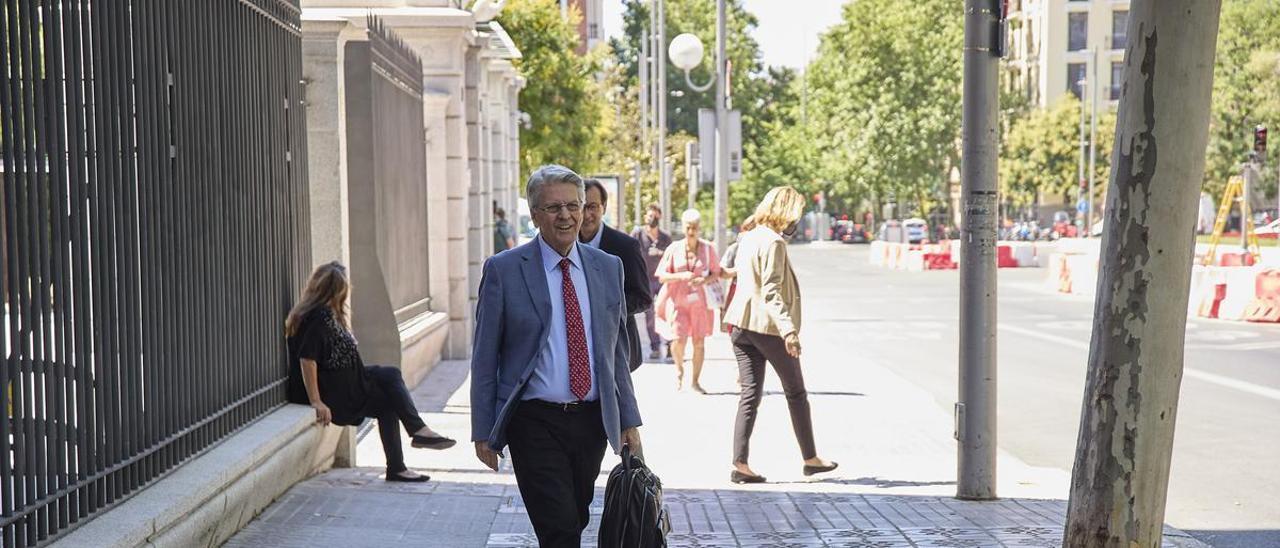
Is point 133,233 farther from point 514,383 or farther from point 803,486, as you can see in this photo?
point 803,486

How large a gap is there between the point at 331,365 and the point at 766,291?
2454 mm

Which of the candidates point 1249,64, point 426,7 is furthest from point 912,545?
point 1249,64

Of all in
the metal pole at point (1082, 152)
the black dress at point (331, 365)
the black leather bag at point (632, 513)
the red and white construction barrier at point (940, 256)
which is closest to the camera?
the black leather bag at point (632, 513)

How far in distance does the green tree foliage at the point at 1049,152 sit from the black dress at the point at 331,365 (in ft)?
272

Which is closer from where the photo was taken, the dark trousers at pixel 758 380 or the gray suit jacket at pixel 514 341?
the gray suit jacket at pixel 514 341

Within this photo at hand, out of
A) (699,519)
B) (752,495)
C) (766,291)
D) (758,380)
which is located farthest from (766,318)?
(699,519)

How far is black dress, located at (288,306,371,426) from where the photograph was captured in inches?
354

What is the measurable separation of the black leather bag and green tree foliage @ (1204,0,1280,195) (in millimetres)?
66244

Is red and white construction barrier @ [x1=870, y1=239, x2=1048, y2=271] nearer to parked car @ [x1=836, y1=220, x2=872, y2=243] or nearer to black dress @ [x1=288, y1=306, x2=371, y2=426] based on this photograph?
parked car @ [x1=836, y1=220, x2=872, y2=243]

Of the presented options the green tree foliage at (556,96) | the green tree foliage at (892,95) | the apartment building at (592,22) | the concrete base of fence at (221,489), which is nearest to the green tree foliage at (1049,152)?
the green tree foliage at (892,95)

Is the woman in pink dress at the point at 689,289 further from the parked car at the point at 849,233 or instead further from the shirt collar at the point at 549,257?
the parked car at the point at 849,233

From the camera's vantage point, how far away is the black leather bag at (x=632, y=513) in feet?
17.0

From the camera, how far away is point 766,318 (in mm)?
9695

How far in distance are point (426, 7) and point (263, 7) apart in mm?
9898
